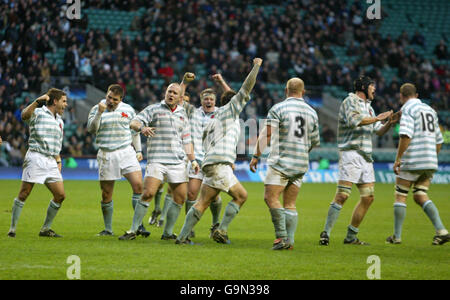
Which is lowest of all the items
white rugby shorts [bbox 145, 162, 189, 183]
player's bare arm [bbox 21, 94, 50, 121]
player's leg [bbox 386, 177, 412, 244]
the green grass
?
the green grass

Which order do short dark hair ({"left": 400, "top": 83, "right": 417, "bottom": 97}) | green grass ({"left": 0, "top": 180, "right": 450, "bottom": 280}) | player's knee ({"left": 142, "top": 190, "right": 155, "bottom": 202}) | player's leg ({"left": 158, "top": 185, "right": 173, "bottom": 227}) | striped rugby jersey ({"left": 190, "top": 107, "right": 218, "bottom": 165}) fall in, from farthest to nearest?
player's leg ({"left": 158, "top": 185, "right": 173, "bottom": 227}) → striped rugby jersey ({"left": 190, "top": 107, "right": 218, "bottom": 165}) → short dark hair ({"left": 400, "top": 83, "right": 417, "bottom": 97}) → player's knee ({"left": 142, "top": 190, "right": 155, "bottom": 202}) → green grass ({"left": 0, "top": 180, "right": 450, "bottom": 280})

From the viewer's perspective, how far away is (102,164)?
10594 mm

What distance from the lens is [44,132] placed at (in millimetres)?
10039

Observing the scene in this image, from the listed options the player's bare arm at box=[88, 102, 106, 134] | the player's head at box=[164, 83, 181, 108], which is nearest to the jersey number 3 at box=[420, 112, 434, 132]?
the player's head at box=[164, 83, 181, 108]

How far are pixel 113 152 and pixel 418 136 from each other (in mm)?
4753

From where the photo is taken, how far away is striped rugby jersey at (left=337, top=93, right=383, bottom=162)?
9844mm

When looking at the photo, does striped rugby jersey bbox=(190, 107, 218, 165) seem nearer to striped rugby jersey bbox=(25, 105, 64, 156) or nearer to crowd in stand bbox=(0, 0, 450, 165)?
striped rugby jersey bbox=(25, 105, 64, 156)

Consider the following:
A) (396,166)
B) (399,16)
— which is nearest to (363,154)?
(396,166)

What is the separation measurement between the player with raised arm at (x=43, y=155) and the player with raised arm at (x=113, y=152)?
60 centimetres

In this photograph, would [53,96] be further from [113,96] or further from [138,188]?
[138,188]

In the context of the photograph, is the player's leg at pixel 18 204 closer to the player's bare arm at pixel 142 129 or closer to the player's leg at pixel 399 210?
the player's bare arm at pixel 142 129

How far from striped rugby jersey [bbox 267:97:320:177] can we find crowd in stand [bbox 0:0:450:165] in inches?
655
